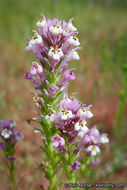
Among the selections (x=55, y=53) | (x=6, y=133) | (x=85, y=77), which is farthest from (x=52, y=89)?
(x=85, y=77)

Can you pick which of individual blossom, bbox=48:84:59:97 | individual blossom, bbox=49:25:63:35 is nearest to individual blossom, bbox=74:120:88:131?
individual blossom, bbox=48:84:59:97

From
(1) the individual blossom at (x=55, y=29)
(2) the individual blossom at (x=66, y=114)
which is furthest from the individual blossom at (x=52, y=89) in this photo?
(1) the individual blossom at (x=55, y=29)

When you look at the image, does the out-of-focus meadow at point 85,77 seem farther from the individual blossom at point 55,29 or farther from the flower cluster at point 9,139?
the individual blossom at point 55,29

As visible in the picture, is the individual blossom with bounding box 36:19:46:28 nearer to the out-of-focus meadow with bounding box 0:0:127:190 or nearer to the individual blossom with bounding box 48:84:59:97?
the individual blossom with bounding box 48:84:59:97

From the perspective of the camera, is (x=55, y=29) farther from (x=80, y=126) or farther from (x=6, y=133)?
(x=6, y=133)

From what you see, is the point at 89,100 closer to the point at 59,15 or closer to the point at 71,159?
the point at 71,159

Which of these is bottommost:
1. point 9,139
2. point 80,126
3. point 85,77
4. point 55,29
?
point 80,126
